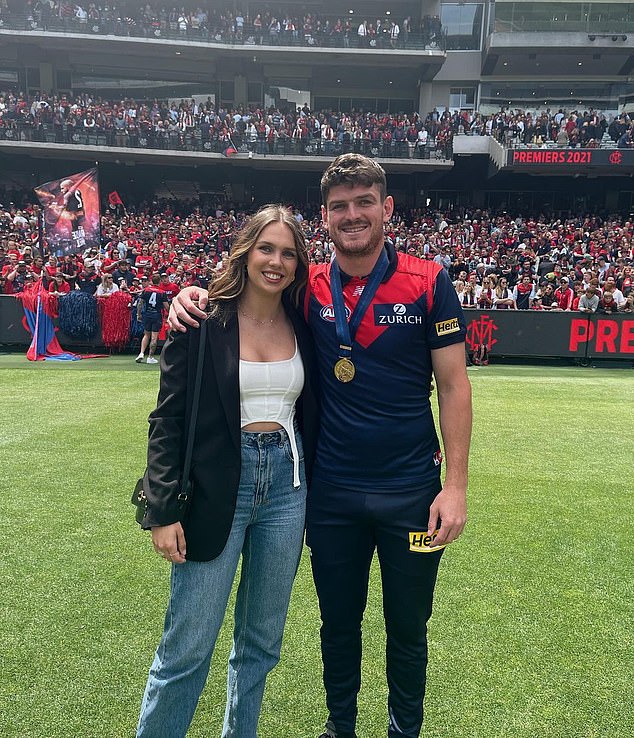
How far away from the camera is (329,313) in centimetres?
233

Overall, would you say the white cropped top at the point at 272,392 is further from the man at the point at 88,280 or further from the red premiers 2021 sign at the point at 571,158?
the red premiers 2021 sign at the point at 571,158

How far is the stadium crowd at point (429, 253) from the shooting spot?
1411cm

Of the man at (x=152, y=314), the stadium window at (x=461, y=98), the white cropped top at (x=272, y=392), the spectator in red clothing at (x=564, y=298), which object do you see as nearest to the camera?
the white cropped top at (x=272, y=392)

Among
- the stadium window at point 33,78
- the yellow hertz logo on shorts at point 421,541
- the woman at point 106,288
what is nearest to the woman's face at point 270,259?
the yellow hertz logo on shorts at point 421,541

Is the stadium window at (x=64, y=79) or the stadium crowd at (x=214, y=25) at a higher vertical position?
the stadium crowd at (x=214, y=25)

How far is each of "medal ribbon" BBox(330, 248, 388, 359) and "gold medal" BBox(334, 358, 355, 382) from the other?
0.06 ft

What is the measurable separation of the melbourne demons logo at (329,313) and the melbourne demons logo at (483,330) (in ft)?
37.8

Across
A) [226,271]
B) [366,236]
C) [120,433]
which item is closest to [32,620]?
[226,271]

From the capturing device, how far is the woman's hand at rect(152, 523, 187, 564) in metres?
2.00

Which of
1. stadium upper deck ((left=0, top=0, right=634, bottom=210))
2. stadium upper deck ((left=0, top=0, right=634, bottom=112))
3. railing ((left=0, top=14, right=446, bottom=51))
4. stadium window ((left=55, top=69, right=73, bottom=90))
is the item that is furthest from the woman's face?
stadium window ((left=55, top=69, right=73, bottom=90))

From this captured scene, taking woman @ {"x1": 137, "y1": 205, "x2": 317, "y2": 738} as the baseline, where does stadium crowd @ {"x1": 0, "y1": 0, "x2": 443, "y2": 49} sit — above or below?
above

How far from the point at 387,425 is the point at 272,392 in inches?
17.3

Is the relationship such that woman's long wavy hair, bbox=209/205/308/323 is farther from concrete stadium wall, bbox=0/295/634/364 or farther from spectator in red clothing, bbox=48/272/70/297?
spectator in red clothing, bbox=48/272/70/297

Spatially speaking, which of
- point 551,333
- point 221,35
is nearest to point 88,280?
point 551,333
